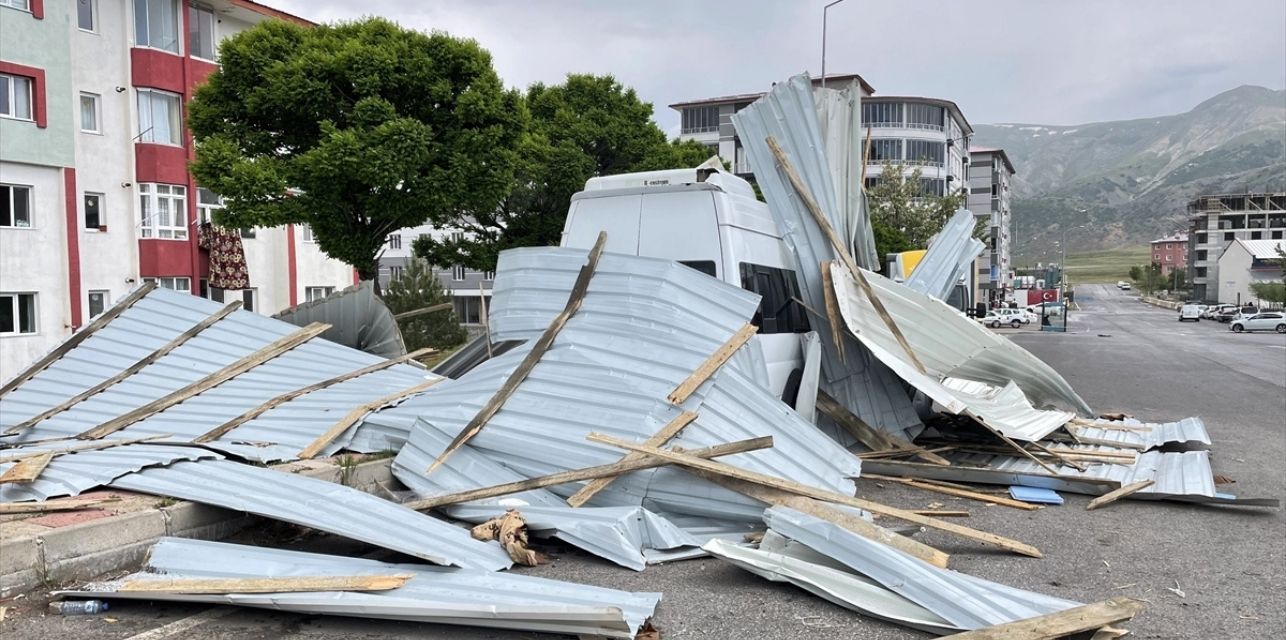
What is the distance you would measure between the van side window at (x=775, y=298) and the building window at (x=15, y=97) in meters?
23.7

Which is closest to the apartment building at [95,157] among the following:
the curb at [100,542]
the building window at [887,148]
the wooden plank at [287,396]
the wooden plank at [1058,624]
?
the wooden plank at [287,396]

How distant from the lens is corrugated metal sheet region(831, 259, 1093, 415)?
840 centimetres

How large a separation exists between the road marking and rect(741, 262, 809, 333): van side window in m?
4.80

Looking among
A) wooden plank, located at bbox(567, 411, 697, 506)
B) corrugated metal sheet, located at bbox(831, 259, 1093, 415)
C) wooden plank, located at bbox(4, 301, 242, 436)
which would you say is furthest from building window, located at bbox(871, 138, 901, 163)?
wooden plank, located at bbox(567, 411, 697, 506)

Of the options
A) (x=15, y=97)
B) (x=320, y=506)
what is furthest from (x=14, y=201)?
(x=320, y=506)

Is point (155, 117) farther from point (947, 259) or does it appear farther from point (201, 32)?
point (947, 259)

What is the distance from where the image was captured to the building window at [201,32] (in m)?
28.2

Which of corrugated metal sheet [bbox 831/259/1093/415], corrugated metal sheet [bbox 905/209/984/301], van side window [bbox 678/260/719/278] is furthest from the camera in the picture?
corrugated metal sheet [bbox 905/209/984/301]

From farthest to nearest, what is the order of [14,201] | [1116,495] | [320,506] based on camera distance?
[14,201]
[1116,495]
[320,506]

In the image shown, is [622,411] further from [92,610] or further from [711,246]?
[92,610]

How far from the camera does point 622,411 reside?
20.2ft

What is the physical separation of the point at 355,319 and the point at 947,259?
304 inches

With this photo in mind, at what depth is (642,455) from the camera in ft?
18.8

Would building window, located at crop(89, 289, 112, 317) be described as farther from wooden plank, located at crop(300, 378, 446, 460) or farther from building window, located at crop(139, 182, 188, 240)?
wooden plank, located at crop(300, 378, 446, 460)
